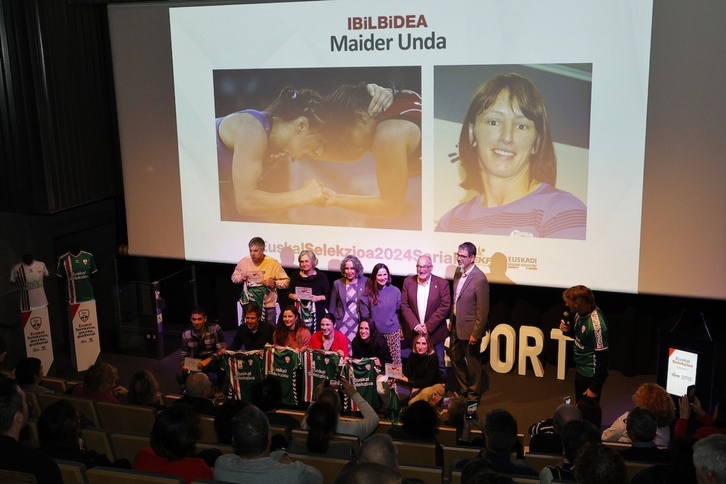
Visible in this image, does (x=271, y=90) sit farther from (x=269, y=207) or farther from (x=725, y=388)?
(x=725, y=388)

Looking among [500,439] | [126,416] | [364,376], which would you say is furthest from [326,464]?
[364,376]

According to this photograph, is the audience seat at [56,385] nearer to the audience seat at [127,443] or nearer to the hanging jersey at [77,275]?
the audience seat at [127,443]

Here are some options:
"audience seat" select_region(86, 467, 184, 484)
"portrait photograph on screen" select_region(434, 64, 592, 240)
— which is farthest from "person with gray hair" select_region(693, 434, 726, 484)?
"portrait photograph on screen" select_region(434, 64, 592, 240)

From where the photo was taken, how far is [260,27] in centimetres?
769

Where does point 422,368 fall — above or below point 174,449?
below

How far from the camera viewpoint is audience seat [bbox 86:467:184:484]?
11.0ft

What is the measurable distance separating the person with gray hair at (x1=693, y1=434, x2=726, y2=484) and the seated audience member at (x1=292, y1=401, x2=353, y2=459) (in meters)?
1.76

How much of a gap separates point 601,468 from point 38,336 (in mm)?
6195

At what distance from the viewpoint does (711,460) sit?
117 inches

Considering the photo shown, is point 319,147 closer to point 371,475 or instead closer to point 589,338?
point 589,338

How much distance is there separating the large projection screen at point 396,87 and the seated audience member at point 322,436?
3491 millimetres

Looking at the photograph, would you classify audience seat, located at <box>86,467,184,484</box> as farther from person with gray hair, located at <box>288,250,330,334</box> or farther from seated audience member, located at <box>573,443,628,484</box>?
person with gray hair, located at <box>288,250,330,334</box>

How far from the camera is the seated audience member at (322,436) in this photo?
4.13 meters

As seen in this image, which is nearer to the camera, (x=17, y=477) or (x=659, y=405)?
(x=17, y=477)
